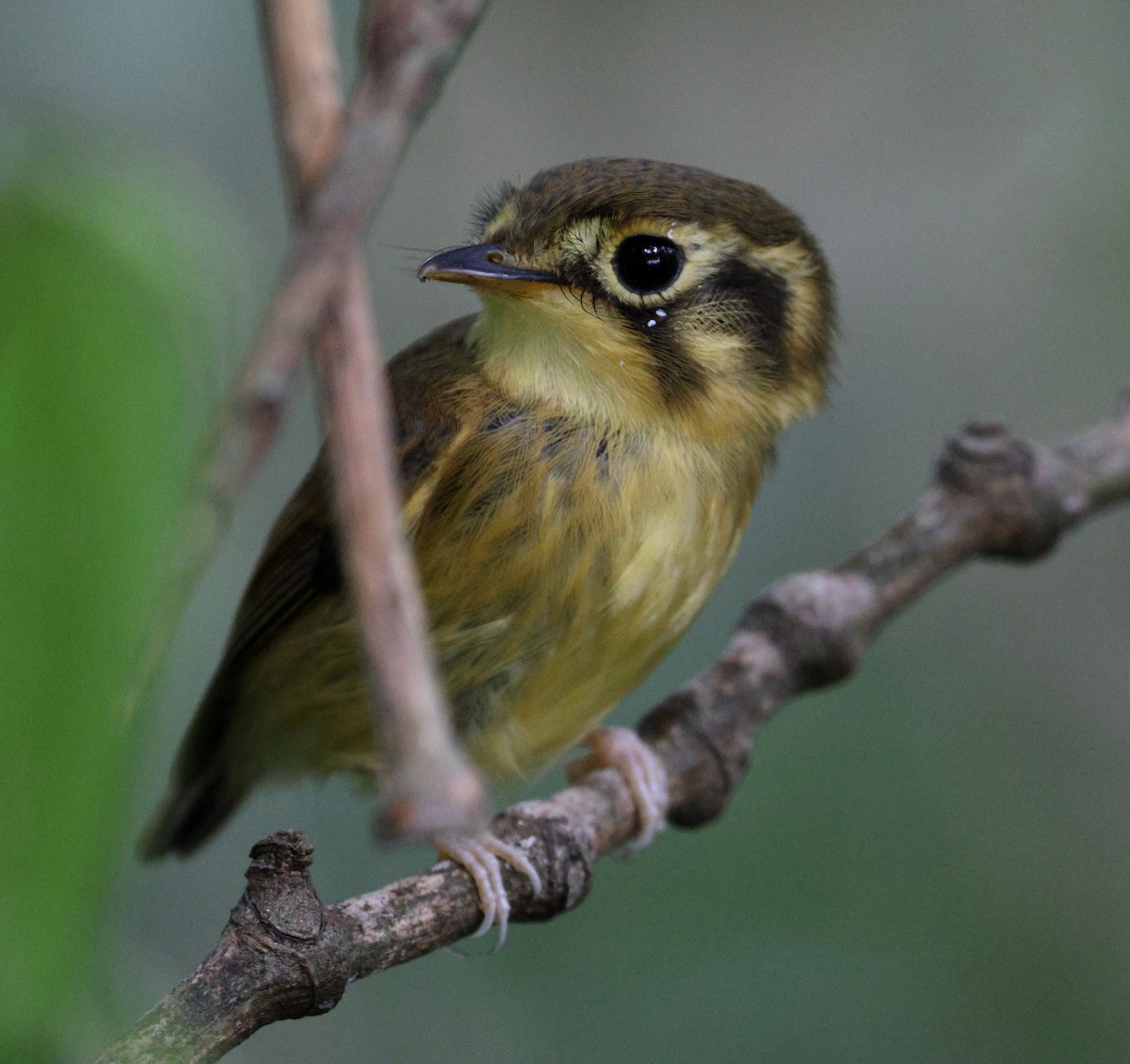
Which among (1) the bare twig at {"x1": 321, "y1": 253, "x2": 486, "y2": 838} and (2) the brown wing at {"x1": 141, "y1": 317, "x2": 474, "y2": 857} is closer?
(1) the bare twig at {"x1": 321, "y1": 253, "x2": 486, "y2": 838}

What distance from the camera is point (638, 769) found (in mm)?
2895

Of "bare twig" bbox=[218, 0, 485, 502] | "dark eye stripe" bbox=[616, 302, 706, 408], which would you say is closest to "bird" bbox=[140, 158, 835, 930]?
"dark eye stripe" bbox=[616, 302, 706, 408]

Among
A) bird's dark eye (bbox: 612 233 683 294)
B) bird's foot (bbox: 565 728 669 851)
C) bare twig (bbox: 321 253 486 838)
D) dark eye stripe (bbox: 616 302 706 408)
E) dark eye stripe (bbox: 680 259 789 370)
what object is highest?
bird's dark eye (bbox: 612 233 683 294)

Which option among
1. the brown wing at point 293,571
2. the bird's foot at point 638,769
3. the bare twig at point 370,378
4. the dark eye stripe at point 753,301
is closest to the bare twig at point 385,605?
the bare twig at point 370,378

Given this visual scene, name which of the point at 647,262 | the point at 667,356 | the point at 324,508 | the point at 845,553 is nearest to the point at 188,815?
the point at 324,508

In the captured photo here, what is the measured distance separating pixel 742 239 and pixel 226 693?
143cm

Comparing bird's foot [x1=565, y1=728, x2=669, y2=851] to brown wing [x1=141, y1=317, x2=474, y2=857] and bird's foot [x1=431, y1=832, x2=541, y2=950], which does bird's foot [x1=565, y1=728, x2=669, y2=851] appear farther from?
brown wing [x1=141, y1=317, x2=474, y2=857]

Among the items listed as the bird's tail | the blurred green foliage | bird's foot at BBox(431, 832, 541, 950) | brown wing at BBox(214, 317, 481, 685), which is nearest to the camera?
the blurred green foliage

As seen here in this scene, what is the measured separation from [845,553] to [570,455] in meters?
1.96

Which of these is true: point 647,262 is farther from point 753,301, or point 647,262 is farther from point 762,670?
point 762,670

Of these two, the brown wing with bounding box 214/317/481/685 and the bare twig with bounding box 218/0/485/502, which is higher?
the brown wing with bounding box 214/317/481/685

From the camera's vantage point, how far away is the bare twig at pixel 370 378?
1.67ft

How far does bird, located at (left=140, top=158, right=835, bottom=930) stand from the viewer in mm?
2439

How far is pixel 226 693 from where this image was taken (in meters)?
3.00
